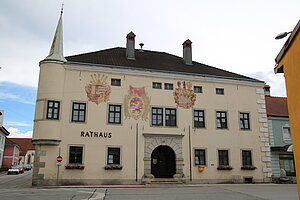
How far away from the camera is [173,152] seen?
22.1 meters

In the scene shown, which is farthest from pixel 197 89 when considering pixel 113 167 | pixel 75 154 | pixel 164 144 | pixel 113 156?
pixel 75 154

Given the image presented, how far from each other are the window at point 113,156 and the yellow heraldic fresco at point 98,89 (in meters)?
3.57

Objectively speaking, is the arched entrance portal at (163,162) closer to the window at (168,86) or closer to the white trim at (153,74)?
the window at (168,86)

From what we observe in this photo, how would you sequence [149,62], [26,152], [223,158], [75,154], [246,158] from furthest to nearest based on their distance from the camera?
[26,152] < [149,62] < [246,158] < [223,158] < [75,154]

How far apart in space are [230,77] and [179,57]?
6.59m

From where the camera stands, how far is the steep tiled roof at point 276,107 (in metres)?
26.0

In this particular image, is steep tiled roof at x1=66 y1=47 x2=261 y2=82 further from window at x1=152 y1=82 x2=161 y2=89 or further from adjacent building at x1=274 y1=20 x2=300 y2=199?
adjacent building at x1=274 y1=20 x2=300 y2=199

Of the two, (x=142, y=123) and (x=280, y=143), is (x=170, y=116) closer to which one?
(x=142, y=123)

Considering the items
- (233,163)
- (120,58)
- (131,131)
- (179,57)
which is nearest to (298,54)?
(131,131)

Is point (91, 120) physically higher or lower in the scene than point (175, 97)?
lower

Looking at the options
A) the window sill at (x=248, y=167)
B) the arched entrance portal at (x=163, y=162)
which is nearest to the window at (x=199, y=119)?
the arched entrance portal at (x=163, y=162)

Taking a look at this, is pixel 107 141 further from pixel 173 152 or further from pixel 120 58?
pixel 120 58

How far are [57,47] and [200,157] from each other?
1381cm

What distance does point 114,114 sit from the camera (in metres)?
21.3
